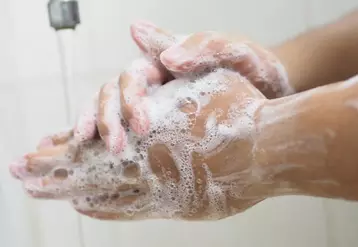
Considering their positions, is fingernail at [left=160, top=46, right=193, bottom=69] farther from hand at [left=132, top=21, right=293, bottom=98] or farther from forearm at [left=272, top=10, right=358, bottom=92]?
forearm at [left=272, top=10, right=358, bottom=92]

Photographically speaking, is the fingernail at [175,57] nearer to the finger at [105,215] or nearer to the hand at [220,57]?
the hand at [220,57]

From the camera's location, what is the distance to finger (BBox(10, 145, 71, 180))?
2.28ft

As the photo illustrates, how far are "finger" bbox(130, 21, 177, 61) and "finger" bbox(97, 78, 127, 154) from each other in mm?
96

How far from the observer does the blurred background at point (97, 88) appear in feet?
3.49

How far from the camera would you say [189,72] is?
70 centimetres

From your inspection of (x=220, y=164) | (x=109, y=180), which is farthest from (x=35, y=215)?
(x=220, y=164)

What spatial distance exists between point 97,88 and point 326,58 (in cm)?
48

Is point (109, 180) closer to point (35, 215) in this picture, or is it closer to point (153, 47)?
point (153, 47)

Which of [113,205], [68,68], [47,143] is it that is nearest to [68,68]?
[68,68]

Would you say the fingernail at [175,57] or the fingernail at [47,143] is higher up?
the fingernail at [175,57]

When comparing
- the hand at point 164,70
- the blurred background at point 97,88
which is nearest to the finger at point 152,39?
the hand at point 164,70

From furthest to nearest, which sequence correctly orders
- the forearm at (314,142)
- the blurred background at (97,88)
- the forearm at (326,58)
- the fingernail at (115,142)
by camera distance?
1. the blurred background at (97,88)
2. the forearm at (326,58)
3. the fingernail at (115,142)
4. the forearm at (314,142)

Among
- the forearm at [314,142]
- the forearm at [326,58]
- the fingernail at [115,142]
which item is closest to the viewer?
the forearm at [314,142]

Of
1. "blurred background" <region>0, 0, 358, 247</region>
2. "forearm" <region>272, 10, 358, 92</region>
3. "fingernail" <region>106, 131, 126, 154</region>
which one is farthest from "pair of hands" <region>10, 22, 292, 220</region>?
"blurred background" <region>0, 0, 358, 247</region>
